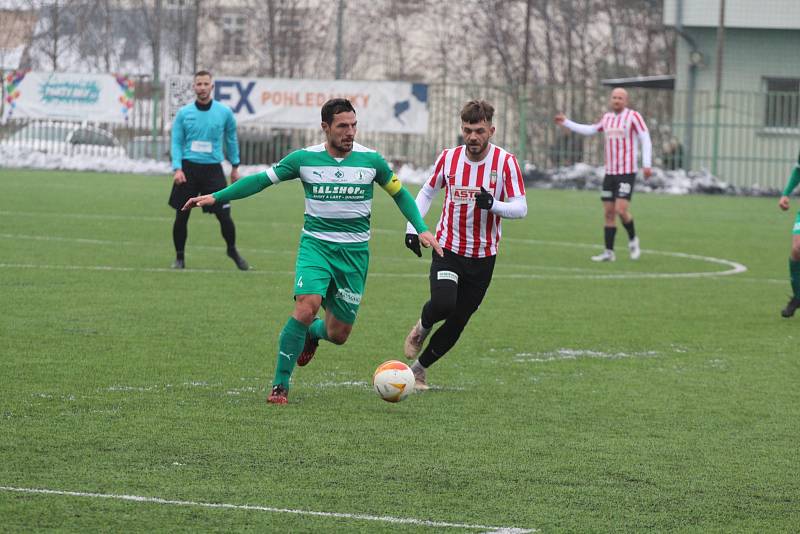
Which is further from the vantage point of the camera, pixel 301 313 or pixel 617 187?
pixel 617 187

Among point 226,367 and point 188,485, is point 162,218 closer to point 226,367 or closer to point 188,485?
point 226,367

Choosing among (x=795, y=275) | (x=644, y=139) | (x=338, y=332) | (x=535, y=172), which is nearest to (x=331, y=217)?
(x=338, y=332)

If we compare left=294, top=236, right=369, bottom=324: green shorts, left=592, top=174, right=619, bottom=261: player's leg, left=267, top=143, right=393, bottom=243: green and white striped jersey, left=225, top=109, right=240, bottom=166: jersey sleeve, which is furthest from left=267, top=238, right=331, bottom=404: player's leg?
left=592, top=174, right=619, bottom=261: player's leg

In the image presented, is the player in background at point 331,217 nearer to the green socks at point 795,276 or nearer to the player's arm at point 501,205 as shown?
the player's arm at point 501,205

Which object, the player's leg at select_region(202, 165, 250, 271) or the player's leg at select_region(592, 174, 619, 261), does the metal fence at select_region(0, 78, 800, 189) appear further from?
the player's leg at select_region(202, 165, 250, 271)

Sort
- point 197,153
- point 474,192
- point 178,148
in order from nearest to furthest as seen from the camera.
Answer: point 474,192 < point 178,148 < point 197,153

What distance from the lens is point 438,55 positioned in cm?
5803

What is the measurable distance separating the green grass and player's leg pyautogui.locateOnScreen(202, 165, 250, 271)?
0.54 meters

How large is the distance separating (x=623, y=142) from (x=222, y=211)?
612 cm

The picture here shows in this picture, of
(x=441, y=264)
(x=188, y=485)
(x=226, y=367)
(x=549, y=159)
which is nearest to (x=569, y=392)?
(x=441, y=264)

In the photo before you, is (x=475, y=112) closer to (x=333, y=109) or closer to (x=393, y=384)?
(x=333, y=109)

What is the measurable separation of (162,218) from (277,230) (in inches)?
89.4

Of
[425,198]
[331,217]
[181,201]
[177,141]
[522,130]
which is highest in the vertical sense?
[522,130]

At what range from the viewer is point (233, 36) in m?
57.4
